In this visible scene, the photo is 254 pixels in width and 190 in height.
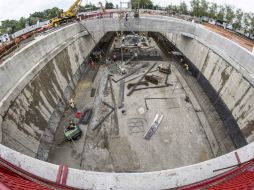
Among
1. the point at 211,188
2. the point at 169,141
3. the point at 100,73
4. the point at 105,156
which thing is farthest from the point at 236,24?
the point at 211,188

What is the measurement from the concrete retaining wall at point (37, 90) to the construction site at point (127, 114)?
114 mm

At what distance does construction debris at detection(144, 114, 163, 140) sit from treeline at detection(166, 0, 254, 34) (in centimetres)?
2734

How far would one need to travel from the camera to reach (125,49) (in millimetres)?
37344

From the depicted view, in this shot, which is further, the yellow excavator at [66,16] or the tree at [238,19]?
the tree at [238,19]

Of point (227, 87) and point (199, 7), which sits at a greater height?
point (199, 7)

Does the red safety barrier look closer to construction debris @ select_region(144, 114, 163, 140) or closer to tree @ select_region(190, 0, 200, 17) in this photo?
construction debris @ select_region(144, 114, 163, 140)

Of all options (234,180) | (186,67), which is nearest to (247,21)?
(186,67)

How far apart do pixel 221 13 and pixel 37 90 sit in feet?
148

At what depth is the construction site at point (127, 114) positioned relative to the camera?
7.91 m

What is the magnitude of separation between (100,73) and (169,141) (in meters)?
18.1

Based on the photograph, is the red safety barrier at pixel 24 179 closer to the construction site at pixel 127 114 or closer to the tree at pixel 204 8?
the construction site at pixel 127 114

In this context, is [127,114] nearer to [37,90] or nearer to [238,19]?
[37,90]

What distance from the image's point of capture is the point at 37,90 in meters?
19.7

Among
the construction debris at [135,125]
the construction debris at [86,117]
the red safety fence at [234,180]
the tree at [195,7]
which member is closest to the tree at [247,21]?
the tree at [195,7]
